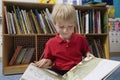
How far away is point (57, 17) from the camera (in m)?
0.94

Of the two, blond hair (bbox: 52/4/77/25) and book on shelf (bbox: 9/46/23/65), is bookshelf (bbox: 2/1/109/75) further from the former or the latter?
blond hair (bbox: 52/4/77/25)

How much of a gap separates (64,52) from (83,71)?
20cm

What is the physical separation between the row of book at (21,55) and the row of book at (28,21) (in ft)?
0.67

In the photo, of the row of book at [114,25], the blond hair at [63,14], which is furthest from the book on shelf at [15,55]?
the row of book at [114,25]

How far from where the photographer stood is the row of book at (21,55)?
5.83 ft

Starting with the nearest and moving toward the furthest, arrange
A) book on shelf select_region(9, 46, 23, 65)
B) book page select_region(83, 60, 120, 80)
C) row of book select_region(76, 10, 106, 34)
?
book page select_region(83, 60, 120, 80), book on shelf select_region(9, 46, 23, 65), row of book select_region(76, 10, 106, 34)

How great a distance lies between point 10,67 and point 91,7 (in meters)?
0.95

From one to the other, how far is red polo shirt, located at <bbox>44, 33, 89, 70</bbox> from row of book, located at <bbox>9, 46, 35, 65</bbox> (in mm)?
834

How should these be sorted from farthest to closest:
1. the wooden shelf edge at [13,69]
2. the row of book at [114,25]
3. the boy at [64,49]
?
the row of book at [114,25] < the wooden shelf edge at [13,69] < the boy at [64,49]

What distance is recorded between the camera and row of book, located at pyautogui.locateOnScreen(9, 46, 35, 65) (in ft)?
5.83

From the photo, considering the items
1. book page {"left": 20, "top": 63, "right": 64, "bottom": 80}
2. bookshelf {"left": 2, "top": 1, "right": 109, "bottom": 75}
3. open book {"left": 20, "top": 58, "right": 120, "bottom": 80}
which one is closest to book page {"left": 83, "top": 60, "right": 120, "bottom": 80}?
open book {"left": 20, "top": 58, "right": 120, "bottom": 80}

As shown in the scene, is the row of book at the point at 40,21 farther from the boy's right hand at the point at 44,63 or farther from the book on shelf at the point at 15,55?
the boy's right hand at the point at 44,63

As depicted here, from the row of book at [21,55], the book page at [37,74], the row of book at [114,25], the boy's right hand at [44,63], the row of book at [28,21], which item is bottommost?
the row of book at [21,55]

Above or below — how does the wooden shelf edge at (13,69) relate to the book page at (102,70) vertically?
below
